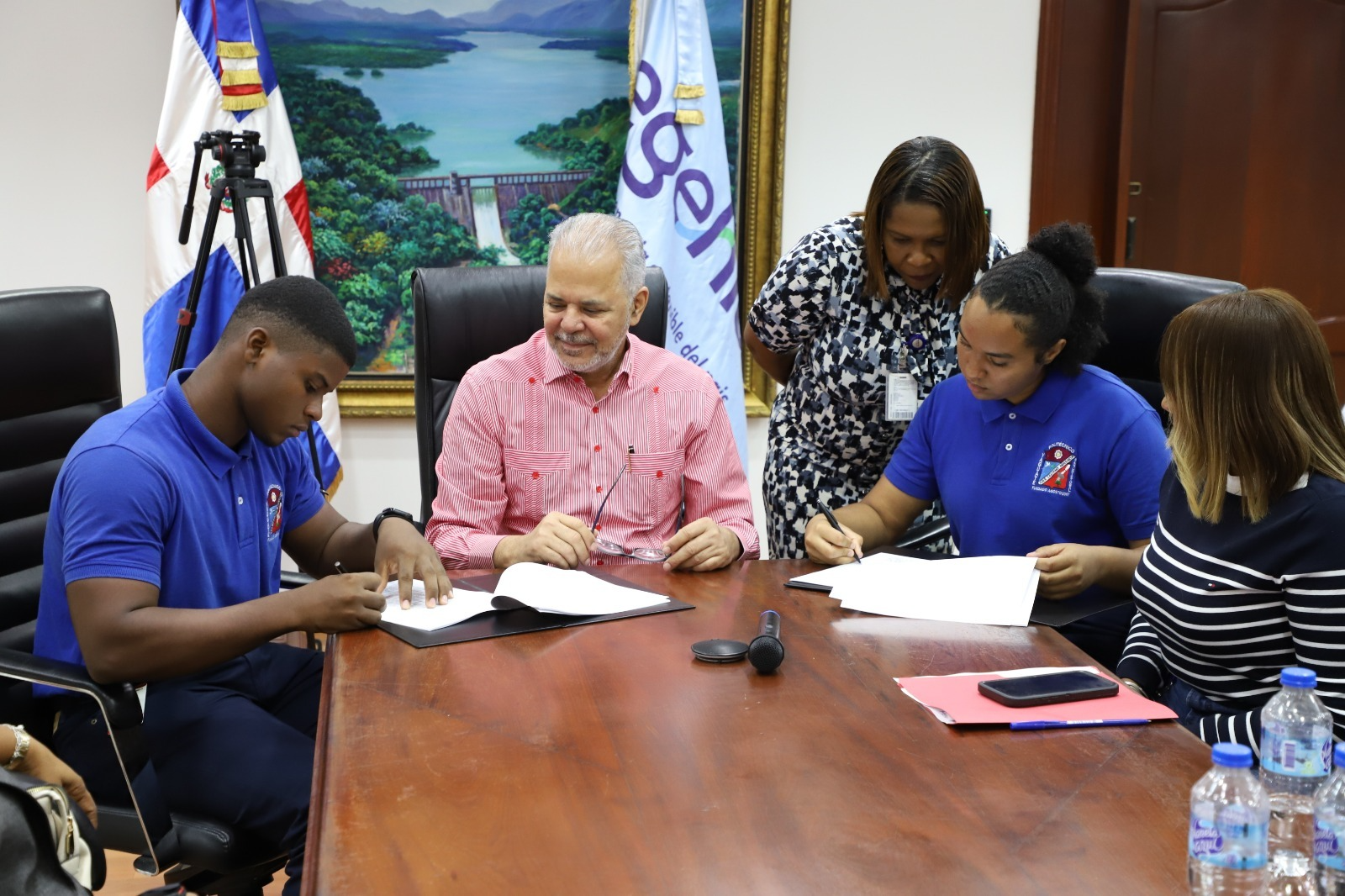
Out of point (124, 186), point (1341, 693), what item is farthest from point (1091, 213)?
point (124, 186)

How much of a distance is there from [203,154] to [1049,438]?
2.48 metres

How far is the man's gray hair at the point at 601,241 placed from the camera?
2.22 meters

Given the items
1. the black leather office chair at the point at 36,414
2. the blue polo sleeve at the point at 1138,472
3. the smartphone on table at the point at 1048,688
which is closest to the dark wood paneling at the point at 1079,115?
the blue polo sleeve at the point at 1138,472

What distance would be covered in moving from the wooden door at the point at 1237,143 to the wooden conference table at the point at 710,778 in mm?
2863

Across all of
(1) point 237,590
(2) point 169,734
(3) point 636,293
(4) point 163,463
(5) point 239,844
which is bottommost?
(5) point 239,844

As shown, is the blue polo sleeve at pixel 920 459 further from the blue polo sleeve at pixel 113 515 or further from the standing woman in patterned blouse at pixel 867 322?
the blue polo sleeve at pixel 113 515

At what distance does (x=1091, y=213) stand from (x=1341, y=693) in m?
2.81

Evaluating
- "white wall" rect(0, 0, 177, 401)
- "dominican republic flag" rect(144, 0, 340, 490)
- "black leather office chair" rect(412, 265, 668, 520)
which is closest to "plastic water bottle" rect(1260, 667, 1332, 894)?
"black leather office chair" rect(412, 265, 668, 520)

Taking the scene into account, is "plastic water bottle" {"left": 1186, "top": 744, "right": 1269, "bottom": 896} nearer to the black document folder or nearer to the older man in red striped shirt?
the black document folder

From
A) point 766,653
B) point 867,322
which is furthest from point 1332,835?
point 867,322

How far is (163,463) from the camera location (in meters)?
1.73

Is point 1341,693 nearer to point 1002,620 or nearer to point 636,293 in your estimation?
point 1002,620

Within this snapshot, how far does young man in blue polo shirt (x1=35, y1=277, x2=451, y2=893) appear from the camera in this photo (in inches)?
64.2

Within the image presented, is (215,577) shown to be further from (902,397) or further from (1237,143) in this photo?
(1237,143)
